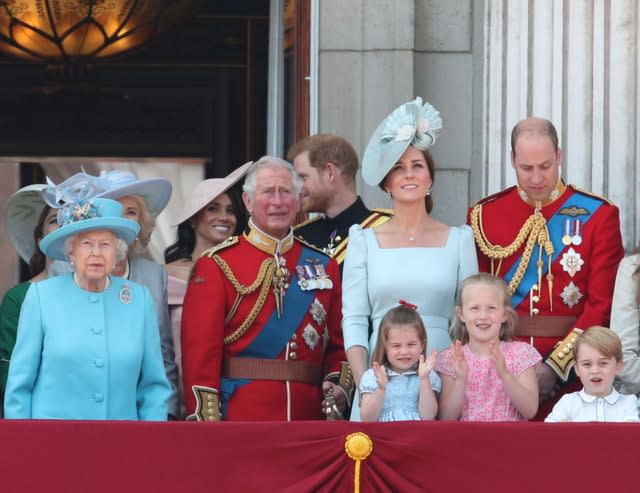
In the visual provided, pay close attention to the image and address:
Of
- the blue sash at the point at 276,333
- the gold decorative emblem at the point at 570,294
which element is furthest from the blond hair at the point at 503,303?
the blue sash at the point at 276,333

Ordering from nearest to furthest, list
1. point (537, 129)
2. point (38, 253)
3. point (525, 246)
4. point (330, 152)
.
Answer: point (537, 129), point (525, 246), point (38, 253), point (330, 152)

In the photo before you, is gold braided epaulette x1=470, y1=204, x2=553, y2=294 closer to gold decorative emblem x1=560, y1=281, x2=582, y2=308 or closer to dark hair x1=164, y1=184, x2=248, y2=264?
gold decorative emblem x1=560, y1=281, x2=582, y2=308

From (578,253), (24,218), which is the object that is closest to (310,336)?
(578,253)

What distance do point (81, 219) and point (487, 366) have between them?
4.72ft

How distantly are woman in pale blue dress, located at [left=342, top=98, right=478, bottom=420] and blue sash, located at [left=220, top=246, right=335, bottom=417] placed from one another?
0.95 feet

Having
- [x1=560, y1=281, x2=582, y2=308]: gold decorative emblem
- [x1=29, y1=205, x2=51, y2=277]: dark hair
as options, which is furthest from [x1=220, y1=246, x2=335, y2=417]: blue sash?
[x1=29, y1=205, x2=51, y2=277]: dark hair

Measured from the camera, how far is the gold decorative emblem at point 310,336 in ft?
23.0

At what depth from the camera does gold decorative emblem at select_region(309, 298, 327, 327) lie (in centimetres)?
707

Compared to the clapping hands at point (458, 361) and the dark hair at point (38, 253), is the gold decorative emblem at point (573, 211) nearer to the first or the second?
the clapping hands at point (458, 361)

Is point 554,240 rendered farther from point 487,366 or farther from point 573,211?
point 487,366

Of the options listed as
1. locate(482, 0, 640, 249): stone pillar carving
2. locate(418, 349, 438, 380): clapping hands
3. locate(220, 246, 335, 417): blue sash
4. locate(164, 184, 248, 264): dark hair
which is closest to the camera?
locate(418, 349, 438, 380): clapping hands

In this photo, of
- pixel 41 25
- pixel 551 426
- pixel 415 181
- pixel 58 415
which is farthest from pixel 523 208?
pixel 41 25

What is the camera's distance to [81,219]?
261 inches

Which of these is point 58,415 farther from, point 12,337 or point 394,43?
point 394,43
